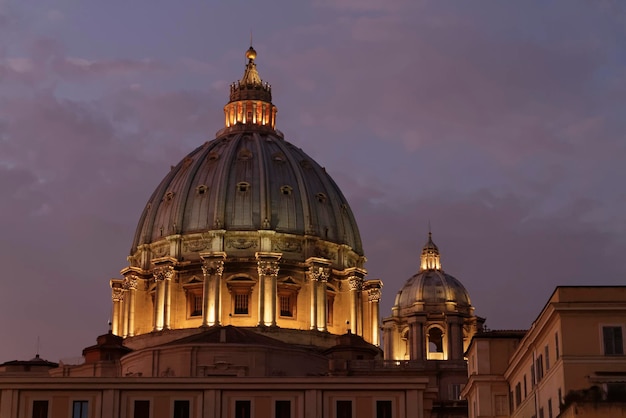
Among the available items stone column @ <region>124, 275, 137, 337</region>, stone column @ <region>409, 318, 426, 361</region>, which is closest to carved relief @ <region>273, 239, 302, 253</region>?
stone column @ <region>409, 318, 426, 361</region>

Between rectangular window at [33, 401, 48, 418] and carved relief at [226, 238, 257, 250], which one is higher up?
carved relief at [226, 238, 257, 250]

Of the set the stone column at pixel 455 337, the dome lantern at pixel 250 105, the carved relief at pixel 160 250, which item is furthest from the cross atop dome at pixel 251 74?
the stone column at pixel 455 337

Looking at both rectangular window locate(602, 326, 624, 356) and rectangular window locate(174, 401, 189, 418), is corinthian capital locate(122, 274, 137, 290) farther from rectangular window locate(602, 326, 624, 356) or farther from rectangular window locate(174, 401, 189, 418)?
rectangular window locate(602, 326, 624, 356)

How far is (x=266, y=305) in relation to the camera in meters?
145

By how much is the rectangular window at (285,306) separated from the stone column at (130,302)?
47.2ft

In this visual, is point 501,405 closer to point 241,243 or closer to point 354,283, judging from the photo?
point 241,243

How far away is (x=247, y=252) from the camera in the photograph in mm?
149250

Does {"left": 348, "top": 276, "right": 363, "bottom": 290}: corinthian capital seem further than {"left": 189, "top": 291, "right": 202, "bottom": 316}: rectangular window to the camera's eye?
Yes

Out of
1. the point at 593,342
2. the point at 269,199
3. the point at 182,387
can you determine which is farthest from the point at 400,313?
the point at 593,342

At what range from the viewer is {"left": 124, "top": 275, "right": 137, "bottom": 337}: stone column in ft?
496

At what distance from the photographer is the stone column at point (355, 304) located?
15075 cm

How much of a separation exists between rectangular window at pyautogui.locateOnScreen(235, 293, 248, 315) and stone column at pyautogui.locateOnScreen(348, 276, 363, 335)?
1029 cm

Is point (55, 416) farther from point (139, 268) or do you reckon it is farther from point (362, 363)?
point (139, 268)

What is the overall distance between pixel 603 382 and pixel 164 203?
306 feet
